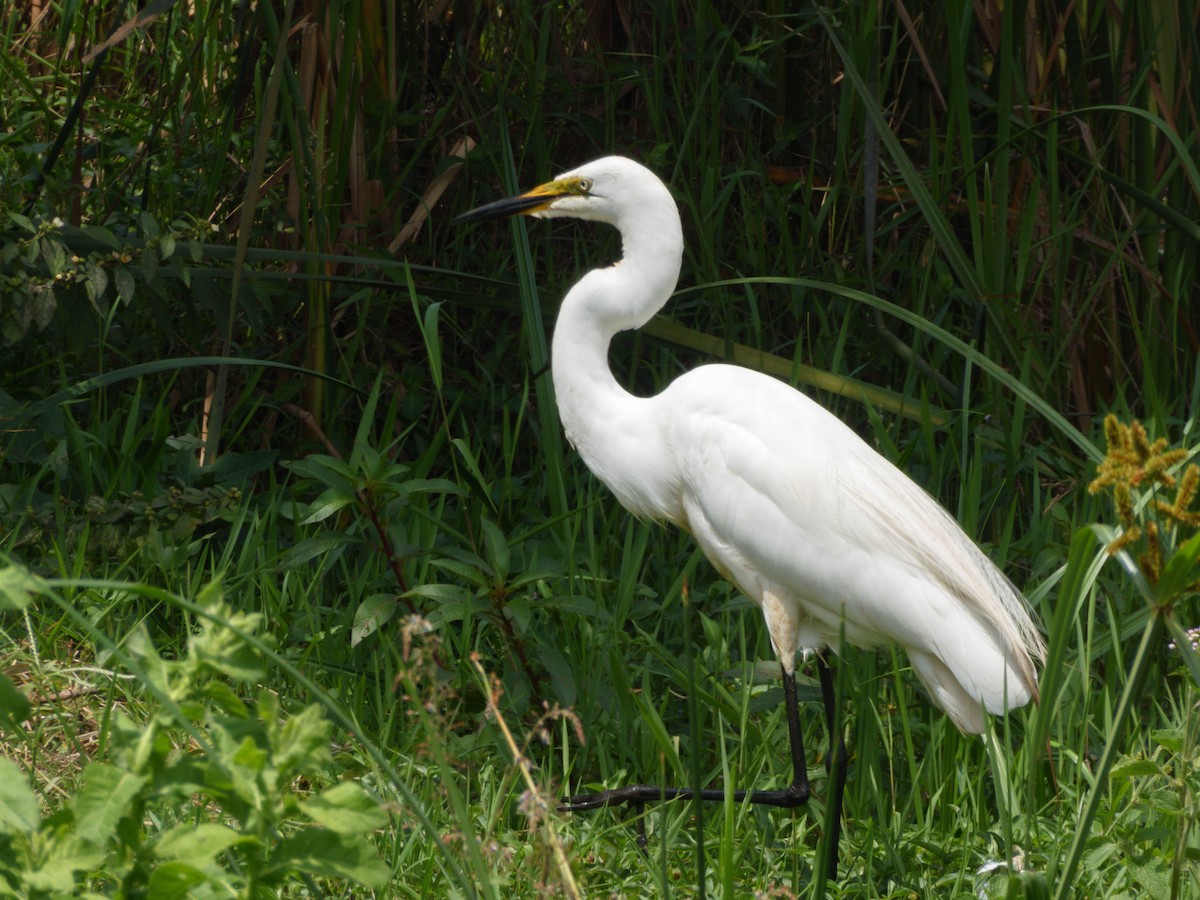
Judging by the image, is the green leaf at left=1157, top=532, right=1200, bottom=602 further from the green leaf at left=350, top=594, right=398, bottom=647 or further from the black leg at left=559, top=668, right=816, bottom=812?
the green leaf at left=350, top=594, right=398, bottom=647

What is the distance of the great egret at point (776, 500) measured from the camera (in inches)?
92.7

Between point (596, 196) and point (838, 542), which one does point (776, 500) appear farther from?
point (596, 196)

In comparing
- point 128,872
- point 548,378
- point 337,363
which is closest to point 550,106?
point 337,363

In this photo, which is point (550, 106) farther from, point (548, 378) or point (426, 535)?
point (426, 535)

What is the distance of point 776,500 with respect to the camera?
8.02ft

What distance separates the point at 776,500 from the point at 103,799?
1.58m

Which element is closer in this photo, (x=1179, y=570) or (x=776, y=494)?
(x=1179, y=570)

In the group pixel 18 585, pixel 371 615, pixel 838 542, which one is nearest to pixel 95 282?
pixel 371 615

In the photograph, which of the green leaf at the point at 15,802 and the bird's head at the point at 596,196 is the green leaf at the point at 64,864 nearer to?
the green leaf at the point at 15,802

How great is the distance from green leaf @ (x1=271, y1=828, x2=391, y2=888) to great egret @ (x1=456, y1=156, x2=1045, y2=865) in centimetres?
121

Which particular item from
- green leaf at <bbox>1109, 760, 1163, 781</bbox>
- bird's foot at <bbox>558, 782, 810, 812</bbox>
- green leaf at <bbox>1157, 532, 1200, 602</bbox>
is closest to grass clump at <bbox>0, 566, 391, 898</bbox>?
green leaf at <bbox>1157, 532, 1200, 602</bbox>

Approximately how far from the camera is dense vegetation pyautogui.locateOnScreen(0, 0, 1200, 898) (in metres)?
1.67

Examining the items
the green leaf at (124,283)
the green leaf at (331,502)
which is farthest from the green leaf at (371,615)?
the green leaf at (124,283)

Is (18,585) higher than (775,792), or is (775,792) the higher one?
(18,585)
